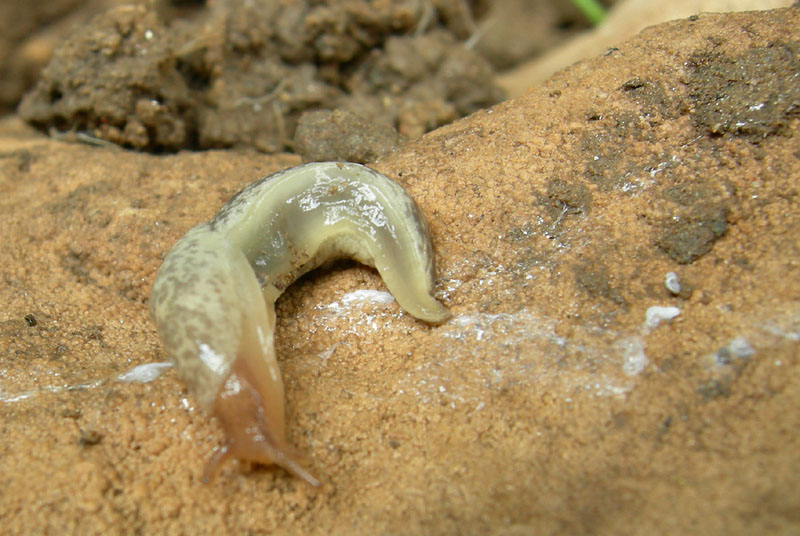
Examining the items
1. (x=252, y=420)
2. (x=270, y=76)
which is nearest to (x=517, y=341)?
(x=252, y=420)

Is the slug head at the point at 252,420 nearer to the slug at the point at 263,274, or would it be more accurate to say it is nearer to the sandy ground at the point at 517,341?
the slug at the point at 263,274

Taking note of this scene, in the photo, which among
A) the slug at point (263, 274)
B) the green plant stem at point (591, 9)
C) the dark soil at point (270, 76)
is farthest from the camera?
the green plant stem at point (591, 9)

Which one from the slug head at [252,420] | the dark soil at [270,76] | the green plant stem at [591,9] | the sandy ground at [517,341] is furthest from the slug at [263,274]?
the green plant stem at [591,9]

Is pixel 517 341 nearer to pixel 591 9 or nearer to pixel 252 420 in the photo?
pixel 252 420

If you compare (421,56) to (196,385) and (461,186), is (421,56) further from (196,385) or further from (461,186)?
(196,385)

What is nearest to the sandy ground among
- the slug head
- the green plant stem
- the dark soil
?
the slug head

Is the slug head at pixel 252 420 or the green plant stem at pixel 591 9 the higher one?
the slug head at pixel 252 420
